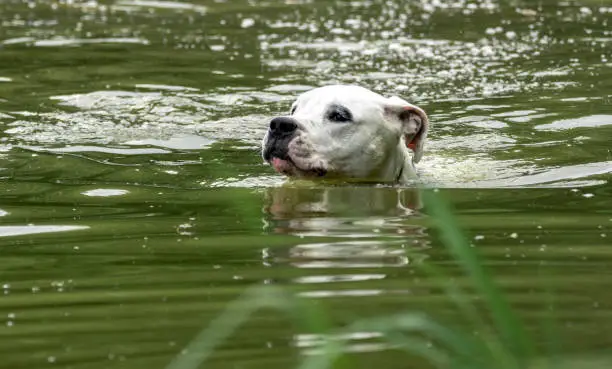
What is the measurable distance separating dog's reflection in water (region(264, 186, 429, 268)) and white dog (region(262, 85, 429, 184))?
0.20 meters

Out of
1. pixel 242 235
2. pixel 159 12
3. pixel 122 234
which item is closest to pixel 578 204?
pixel 242 235

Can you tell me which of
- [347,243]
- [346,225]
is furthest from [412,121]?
[347,243]

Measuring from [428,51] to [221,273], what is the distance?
9.23 meters

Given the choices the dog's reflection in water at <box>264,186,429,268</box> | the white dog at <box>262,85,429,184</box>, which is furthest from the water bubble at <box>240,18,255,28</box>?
the dog's reflection in water at <box>264,186,429,268</box>

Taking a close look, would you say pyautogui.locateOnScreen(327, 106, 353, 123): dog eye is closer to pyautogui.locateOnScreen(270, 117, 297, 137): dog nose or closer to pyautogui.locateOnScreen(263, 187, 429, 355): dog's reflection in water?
pyautogui.locateOnScreen(270, 117, 297, 137): dog nose

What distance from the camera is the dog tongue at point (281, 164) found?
26.5ft

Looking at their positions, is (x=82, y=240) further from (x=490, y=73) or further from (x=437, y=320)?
(x=490, y=73)

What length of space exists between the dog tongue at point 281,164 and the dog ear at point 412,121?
92 centimetres

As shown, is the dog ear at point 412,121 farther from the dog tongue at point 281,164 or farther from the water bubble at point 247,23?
the water bubble at point 247,23

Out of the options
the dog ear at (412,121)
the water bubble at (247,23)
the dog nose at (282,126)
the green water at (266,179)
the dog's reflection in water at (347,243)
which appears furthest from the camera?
the water bubble at (247,23)

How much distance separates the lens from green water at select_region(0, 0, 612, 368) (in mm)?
4664

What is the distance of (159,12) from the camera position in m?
18.5

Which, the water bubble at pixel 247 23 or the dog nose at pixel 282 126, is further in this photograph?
the water bubble at pixel 247 23

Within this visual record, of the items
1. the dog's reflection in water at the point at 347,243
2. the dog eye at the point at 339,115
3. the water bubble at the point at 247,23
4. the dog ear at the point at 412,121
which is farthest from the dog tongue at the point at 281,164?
the water bubble at the point at 247,23
